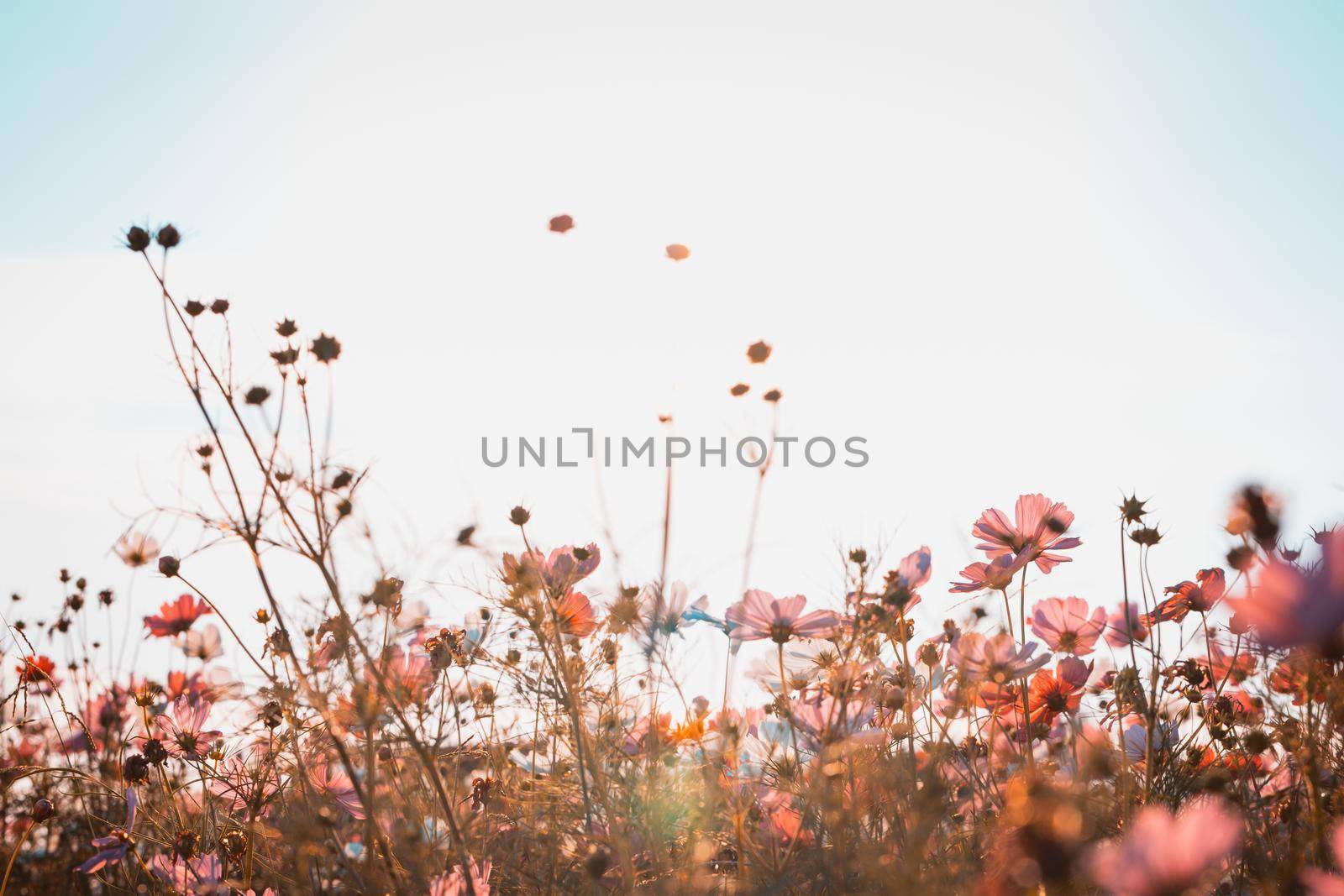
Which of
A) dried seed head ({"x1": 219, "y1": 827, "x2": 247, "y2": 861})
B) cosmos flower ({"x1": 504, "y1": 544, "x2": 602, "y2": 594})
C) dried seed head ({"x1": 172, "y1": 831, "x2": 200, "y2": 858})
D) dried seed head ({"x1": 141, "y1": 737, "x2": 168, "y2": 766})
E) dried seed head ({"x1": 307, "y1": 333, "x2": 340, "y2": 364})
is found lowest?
dried seed head ({"x1": 219, "y1": 827, "x2": 247, "y2": 861})

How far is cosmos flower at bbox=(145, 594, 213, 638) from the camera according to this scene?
2391 mm

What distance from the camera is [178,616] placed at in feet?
7.88

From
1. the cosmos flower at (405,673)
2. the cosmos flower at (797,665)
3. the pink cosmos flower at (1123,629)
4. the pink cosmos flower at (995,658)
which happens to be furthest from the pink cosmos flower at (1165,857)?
the pink cosmos flower at (1123,629)

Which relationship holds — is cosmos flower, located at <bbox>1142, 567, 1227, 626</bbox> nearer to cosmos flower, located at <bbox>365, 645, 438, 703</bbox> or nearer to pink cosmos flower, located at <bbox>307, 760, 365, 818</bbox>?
cosmos flower, located at <bbox>365, 645, 438, 703</bbox>

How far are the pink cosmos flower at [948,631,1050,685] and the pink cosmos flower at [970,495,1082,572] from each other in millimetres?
173

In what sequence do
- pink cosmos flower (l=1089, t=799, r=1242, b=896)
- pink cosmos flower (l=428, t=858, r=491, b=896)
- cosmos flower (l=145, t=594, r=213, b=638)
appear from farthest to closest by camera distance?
cosmos flower (l=145, t=594, r=213, b=638)
pink cosmos flower (l=428, t=858, r=491, b=896)
pink cosmos flower (l=1089, t=799, r=1242, b=896)

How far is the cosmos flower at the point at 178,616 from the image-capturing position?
2391mm

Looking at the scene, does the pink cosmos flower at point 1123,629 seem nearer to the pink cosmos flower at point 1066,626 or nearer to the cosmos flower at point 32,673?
the pink cosmos flower at point 1066,626

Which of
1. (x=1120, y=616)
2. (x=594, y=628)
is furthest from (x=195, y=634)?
(x=1120, y=616)

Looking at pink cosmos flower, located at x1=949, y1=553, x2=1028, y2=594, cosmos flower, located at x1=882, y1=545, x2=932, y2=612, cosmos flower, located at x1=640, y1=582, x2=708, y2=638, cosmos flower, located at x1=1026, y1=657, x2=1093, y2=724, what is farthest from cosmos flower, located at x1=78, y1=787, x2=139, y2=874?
cosmos flower, located at x1=1026, y1=657, x2=1093, y2=724

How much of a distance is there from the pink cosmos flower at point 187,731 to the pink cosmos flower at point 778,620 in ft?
3.68

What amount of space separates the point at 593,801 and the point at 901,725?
54 centimetres

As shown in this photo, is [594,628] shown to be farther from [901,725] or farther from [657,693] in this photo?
[901,725]

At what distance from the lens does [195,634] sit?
2416 mm
